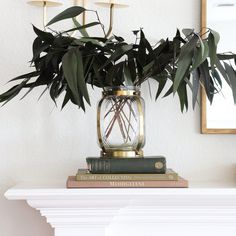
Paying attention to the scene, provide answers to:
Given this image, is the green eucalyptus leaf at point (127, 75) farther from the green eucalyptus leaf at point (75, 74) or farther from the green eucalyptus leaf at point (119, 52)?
the green eucalyptus leaf at point (75, 74)

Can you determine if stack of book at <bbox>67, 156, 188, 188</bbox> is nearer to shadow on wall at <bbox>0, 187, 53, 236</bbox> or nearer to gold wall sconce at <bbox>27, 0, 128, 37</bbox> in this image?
shadow on wall at <bbox>0, 187, 53, 236</bbox>

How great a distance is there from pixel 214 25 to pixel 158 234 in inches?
27.8

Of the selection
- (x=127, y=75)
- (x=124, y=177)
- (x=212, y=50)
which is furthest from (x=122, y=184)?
(x=212, y=50)

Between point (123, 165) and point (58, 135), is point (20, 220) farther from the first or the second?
point (123, 165)

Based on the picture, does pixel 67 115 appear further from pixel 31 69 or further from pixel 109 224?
pixel 109 224

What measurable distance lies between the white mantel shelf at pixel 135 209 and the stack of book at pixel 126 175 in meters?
0.02

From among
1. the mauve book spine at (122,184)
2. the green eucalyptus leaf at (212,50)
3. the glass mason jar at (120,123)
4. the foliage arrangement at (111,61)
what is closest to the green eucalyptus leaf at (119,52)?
the foliage arrangement at (111,61)

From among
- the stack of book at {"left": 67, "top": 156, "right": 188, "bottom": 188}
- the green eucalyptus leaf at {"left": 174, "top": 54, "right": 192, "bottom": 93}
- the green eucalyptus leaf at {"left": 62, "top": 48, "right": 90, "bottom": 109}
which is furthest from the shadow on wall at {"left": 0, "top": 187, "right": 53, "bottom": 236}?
the green eucalyptus leaf at {"left": 174, "top": 54, "right": 192, "bottom": 93}

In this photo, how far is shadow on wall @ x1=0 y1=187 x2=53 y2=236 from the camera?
1749 millimetres

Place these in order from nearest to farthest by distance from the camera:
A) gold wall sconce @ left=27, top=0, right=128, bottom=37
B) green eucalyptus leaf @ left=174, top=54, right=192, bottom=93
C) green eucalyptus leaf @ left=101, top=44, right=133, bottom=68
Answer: green eucalyptus leaf @ left=174, top=54, right=192, bottom=93
green eucalyptus leaf @ left=101, top=44, right=133, bottom=68
gold wall sconce @ left=27, top=0, right=128, bottom=37

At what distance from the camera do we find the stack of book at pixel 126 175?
1445 millimetres

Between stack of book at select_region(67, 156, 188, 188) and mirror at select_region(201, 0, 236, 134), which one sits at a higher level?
mirror at select_region(201, 0, 236, 134)

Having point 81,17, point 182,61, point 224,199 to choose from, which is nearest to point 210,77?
point 182,61

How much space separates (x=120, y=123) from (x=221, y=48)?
47 cm
